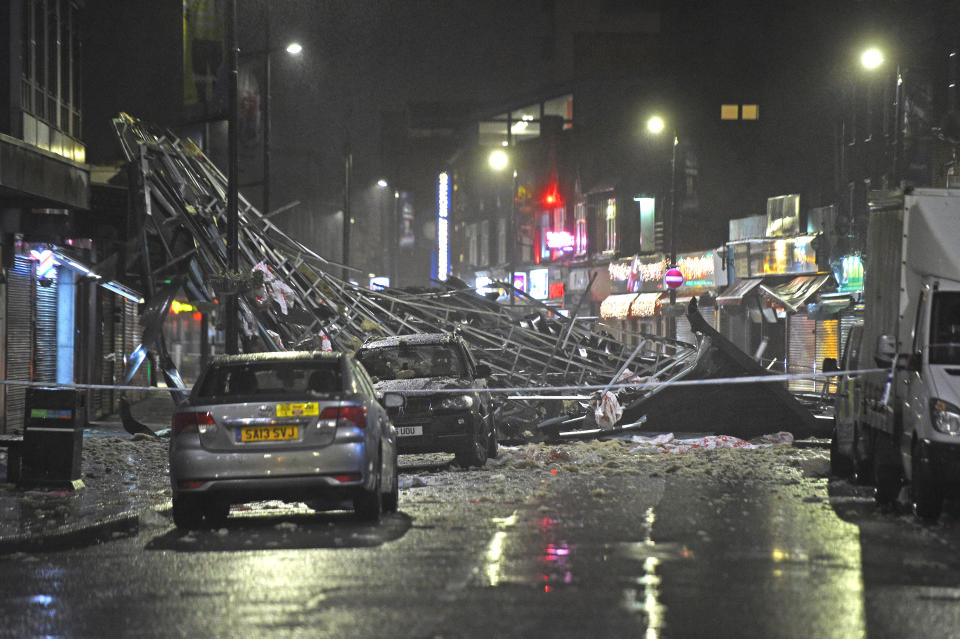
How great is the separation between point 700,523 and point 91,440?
1331 centimetres

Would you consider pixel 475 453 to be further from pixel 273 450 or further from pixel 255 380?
pixel 273 450

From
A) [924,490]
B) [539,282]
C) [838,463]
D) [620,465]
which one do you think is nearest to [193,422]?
[924,490]

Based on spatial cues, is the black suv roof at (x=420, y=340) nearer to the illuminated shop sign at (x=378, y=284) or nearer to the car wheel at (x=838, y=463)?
the car wheel at (x=838, y=463)

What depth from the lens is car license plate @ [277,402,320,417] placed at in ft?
39.1

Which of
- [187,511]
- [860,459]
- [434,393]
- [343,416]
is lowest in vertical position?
[187,511]

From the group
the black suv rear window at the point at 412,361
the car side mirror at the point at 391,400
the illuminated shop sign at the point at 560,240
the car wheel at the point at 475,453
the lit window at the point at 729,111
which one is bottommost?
the car wheel at the point at 475,453

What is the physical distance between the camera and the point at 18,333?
24750 mm

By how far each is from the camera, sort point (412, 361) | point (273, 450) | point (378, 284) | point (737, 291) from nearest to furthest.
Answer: point (273, 450) < point (412, 361) < point (378, 284) < point (737, 291)

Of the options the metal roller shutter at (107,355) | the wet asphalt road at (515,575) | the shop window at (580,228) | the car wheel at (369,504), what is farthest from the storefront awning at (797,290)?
the car wheel at (369,504)

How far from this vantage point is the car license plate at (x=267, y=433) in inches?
468

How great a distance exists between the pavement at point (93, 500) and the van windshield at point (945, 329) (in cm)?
729

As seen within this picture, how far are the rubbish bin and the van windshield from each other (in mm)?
9263

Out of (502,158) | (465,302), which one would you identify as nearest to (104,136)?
(465,302)

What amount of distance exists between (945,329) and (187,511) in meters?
6.98
